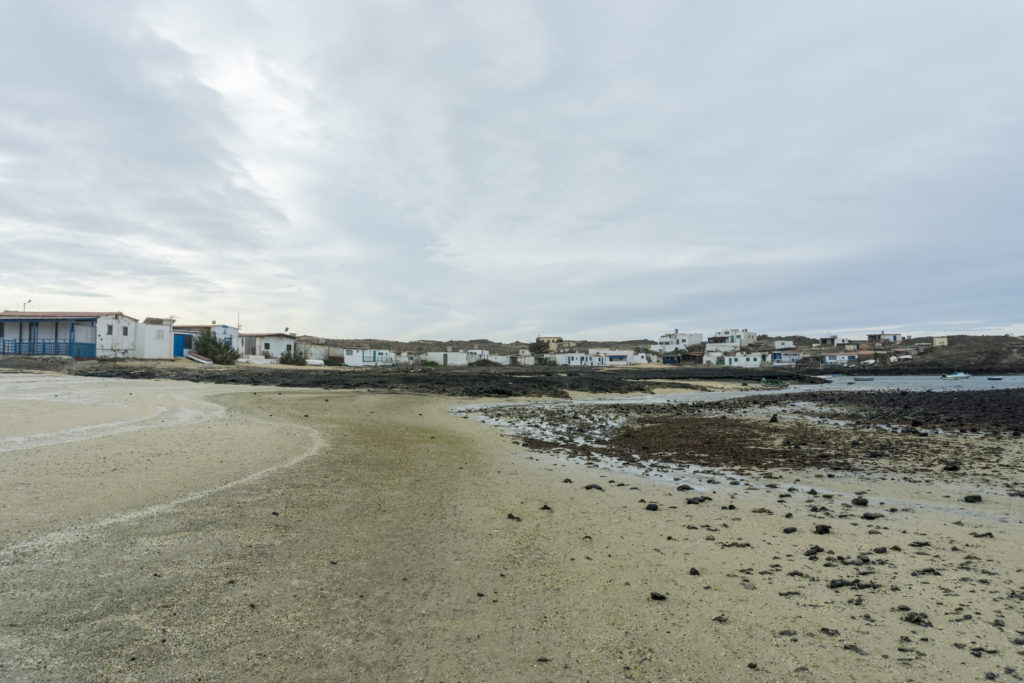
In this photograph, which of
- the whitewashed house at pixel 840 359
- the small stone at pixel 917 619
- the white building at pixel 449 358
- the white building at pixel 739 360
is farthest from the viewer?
the whitewashed house at pixel 840 359

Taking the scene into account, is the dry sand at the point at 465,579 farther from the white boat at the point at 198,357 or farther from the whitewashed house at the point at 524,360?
the whitewashed house at the point at 524,360

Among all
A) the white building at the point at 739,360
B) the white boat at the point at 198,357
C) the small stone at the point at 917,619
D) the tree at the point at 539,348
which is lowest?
the small stone at the point at 917,619

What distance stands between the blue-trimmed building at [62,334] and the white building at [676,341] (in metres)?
131

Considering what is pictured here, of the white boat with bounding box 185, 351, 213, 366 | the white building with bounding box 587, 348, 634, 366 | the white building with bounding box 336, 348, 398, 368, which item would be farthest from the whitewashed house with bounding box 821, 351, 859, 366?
the white boat with bounding box 185, 351, 213, 366

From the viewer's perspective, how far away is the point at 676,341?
15788cm

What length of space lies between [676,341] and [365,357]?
338 feet

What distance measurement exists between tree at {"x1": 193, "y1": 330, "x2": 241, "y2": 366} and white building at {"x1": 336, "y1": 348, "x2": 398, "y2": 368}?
22.9 metres

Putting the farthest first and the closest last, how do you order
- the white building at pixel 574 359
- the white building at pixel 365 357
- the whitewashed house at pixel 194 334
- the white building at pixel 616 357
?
the white building at pixel 616 357 < the white building at pixel 574 359 < the white building at pixel 365 357 < the whitewashed house at pixel 194 334

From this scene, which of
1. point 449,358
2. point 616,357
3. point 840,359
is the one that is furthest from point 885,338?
point 449,358

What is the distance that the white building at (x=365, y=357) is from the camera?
81.9 m

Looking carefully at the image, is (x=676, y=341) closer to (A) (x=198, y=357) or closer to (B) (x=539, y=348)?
(B) (x=539, y=348)

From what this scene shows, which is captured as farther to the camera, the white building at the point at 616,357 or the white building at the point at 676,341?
the white building at the point at 676,341

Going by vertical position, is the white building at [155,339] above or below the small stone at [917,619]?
above

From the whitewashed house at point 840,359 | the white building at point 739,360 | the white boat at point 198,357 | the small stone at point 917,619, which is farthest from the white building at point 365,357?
the whitewashed house at point 840,359
